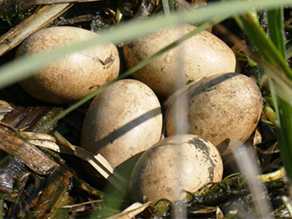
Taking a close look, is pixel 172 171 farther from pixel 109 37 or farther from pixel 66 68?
pixel 109 37

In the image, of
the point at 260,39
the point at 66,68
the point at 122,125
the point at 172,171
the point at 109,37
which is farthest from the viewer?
the point at 66,68

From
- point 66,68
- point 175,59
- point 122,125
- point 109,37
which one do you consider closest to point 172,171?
point 122,125

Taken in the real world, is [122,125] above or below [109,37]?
below

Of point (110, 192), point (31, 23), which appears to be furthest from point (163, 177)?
point (31, 23)

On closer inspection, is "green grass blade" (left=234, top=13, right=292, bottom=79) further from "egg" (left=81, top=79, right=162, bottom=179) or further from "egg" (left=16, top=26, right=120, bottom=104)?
"egg" (left=16, top=26, right=120, bottom=104)

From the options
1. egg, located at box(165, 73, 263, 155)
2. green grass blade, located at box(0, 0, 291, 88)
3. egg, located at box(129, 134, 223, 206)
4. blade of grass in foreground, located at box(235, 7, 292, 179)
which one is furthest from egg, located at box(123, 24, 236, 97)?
green grass blade, located at box(0, 0, 291, 88)

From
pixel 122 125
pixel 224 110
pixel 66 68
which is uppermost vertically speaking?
pixel 66 68
